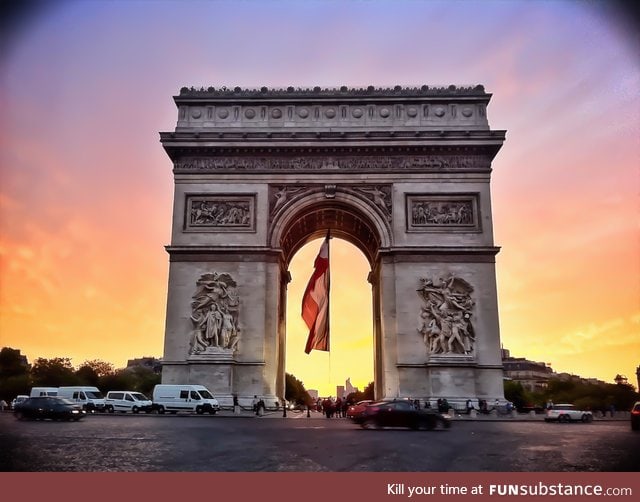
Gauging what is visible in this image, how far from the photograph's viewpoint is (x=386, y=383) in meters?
28.8

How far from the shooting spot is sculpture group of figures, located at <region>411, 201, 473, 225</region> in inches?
1192

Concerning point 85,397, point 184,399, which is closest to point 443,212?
point 184,399

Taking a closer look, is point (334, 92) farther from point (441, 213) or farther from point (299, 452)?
point (299, 452)

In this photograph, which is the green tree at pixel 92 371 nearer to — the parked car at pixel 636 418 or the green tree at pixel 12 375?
the green tree at pixel 12 375

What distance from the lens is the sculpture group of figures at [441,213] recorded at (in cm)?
3027

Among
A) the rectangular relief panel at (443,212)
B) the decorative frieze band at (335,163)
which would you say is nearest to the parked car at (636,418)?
the rectangular relief panel at (443,212)

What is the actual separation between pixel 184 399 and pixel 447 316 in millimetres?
12628

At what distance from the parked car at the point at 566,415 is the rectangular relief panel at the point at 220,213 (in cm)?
1663

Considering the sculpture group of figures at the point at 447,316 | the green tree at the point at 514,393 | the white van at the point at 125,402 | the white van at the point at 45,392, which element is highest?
the sculpture group of figures at the point at 447,316

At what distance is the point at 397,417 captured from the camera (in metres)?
20.0

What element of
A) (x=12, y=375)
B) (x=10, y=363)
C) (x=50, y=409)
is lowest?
(x=50, y=409)
